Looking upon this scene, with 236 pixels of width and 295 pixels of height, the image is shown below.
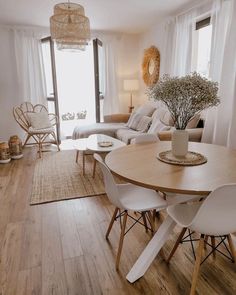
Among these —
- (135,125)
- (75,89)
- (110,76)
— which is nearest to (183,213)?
(135,125)

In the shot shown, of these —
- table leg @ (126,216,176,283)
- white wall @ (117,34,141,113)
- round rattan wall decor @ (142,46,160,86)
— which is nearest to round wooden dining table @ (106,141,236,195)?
table leg @ (126,216,176,283)

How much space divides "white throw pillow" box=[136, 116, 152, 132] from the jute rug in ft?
3.44

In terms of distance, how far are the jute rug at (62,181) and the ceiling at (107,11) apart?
95.0 inches

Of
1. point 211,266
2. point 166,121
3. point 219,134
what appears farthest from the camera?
point 166,121

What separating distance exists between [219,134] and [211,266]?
6.16ft

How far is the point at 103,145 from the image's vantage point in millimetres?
3305

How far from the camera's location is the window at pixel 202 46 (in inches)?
142

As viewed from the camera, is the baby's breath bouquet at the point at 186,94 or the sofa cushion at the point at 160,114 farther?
the sofa cushion at the point at 160,114

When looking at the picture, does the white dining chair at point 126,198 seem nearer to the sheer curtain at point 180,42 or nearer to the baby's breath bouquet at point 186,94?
the baby's breath bouquet at point 186,94

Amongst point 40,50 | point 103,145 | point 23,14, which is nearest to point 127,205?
point 103,145

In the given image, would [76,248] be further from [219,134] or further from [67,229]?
[219,134]

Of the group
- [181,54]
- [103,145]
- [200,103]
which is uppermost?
[181,54]

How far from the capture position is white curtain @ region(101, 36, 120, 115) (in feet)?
17.7

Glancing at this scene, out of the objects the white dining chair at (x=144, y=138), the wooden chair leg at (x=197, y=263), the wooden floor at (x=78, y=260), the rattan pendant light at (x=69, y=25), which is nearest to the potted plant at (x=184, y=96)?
the white dining chair at (x=144, y=138)
